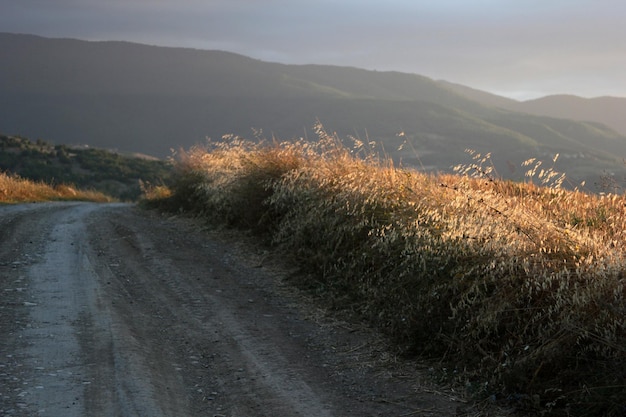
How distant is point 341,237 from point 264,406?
4.40 metres

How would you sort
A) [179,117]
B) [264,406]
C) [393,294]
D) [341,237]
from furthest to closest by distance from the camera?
[179,117] < [341,237] < [393,294] < [264,406]

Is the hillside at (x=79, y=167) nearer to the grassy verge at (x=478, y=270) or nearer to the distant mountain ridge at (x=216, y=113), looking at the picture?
the grassy verge at (x=478, y=270)

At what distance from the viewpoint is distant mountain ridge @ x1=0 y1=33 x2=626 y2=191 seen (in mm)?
133125

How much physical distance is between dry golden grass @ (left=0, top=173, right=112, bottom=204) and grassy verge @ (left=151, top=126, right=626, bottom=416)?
1414 cm

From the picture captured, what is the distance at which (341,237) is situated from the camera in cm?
937

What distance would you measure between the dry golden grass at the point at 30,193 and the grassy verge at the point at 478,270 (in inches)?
557

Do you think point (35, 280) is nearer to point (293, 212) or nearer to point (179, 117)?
point (293, 212)

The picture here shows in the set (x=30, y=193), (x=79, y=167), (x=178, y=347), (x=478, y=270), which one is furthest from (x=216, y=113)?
(x=478, y=270)

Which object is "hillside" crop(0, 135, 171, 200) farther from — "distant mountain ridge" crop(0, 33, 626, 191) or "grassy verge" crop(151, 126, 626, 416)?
"distant mountain ridge" crop(0, 33, 626, 191)

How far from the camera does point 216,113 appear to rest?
6275 inches

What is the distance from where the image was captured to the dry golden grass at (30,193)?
22.8m

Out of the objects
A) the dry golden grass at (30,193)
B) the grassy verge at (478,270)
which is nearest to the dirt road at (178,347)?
the grassy verge at (478,270)

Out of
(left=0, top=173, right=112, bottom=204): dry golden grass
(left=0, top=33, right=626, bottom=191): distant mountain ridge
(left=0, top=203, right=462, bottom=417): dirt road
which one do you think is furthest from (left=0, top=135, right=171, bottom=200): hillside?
(left=0, top=33, right=626, bottom=191): distant mountain ridge

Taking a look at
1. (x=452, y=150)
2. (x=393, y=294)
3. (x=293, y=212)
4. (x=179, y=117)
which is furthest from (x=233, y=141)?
(x=179, y=117)
